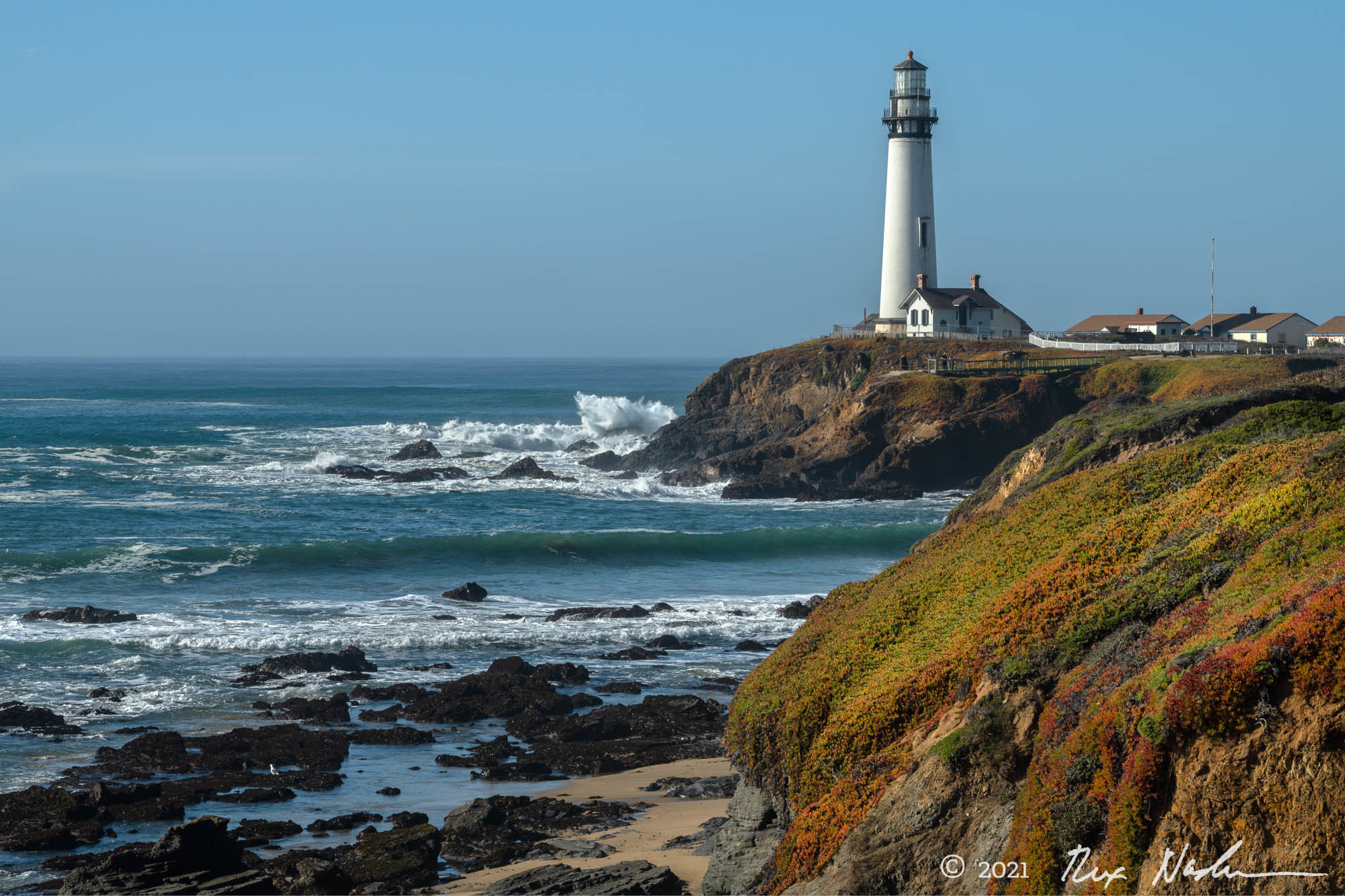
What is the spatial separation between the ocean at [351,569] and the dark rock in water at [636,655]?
37 centimetres

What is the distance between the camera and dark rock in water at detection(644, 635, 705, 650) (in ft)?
86.3

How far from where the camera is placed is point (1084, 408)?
49.3 metres

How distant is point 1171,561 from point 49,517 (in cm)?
4068

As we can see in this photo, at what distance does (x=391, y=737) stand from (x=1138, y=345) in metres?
48.6

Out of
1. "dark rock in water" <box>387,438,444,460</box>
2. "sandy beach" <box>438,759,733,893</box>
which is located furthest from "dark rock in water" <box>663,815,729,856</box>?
"dark rock in water" <box>387,438,444,460</box>

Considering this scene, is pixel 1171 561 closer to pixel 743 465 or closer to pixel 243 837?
pixel 243 837

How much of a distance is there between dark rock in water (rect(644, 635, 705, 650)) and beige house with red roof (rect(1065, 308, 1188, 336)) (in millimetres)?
47472

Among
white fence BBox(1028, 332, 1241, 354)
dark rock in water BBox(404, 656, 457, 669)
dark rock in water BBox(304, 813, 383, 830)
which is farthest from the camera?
white fence BBox(1028, 332, 1241, 354)

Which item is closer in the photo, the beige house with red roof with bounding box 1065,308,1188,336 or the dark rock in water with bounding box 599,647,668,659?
the dark rock in water with bounding box 599,647,668,659

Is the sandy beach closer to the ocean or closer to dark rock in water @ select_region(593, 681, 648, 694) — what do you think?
the ocean

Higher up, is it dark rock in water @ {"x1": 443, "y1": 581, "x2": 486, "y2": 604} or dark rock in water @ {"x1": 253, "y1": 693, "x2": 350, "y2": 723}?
dark rock in water @ {"x1": 443, "y1": 581, "x2": 486, "y2": 604}

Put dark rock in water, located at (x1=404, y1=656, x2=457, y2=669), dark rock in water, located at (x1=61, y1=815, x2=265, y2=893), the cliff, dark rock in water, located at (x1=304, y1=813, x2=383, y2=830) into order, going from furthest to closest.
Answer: the cliff
dark rock in water, located at (x1=404, y1=656, x2=457, y2=669)
dark rock in water, located at (x1=304, y1=813, x2=383, y2=830)
dark rock in water, located at (x1=61, y1=815, x2=265, y2=893)

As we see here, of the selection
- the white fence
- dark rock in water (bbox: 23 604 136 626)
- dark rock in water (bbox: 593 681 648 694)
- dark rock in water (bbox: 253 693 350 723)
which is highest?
the white fence
